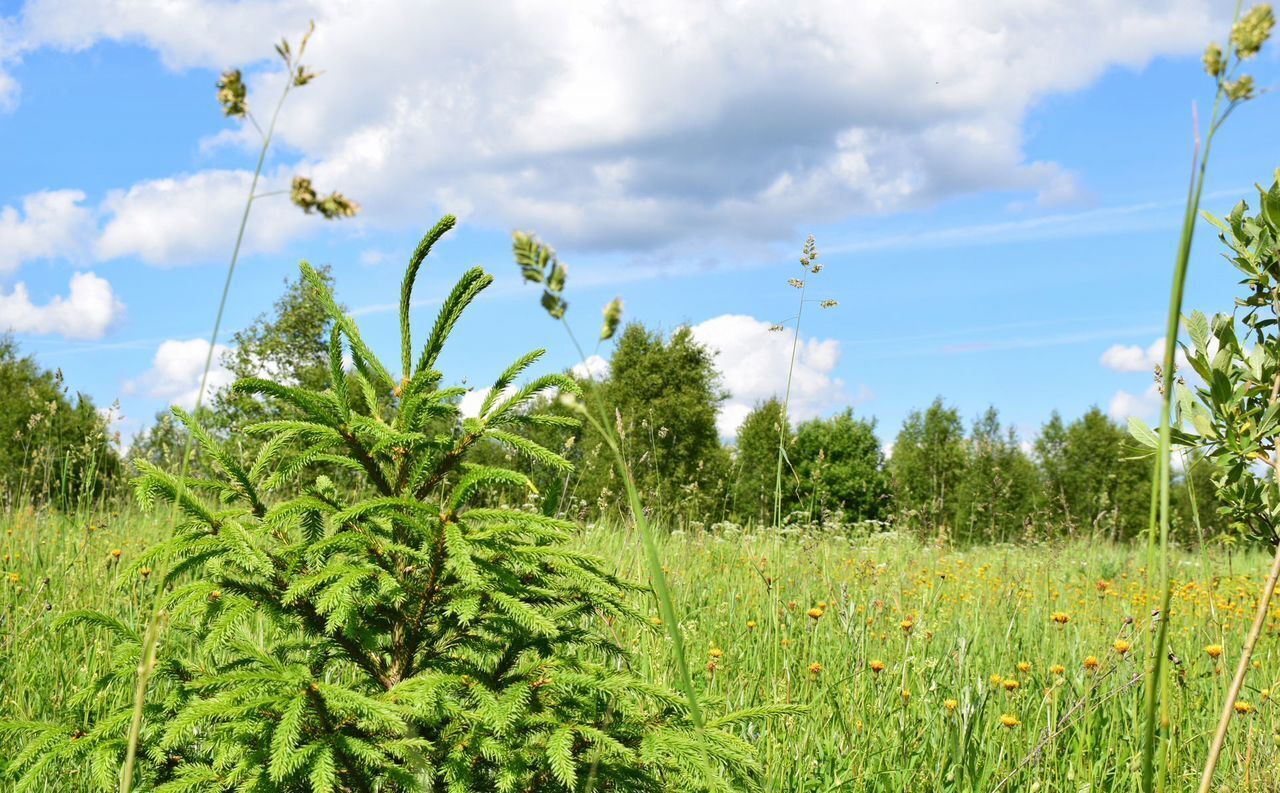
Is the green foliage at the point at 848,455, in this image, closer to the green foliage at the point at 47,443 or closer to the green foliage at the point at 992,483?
the green foliage at the point at 992,483

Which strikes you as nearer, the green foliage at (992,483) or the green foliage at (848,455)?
the green foliage at (992,483)

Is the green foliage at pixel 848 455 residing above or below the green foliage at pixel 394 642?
above

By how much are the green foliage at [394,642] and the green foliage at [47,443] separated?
4718 millimetres

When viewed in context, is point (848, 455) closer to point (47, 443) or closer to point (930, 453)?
point (930, 453)

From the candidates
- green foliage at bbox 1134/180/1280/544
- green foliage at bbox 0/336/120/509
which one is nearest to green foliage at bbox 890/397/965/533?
green foliage at bbox 0/336/120/509

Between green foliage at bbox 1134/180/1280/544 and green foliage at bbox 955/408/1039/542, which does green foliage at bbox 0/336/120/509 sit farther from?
green foliage at bbox 955/408/1039/542

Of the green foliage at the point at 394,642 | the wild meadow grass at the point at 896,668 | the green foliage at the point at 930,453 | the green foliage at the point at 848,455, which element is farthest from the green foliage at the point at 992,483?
the green foliage at the point at 394,642

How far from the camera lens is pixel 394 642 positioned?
231 cm

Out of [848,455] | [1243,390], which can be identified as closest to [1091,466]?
[848,455]

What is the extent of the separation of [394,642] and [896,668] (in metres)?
2.25

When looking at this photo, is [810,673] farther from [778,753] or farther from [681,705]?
[681,705]

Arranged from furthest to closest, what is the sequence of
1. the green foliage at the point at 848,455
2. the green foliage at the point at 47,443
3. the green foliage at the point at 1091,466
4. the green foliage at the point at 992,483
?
the green foliage at the point at 848,455
the green foliage at the point at 1091,466
the green foliage at the point at 992,483
the green foliage at the point at 47,443

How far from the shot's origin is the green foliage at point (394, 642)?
202cm

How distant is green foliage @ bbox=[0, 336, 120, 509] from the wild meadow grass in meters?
0.77
